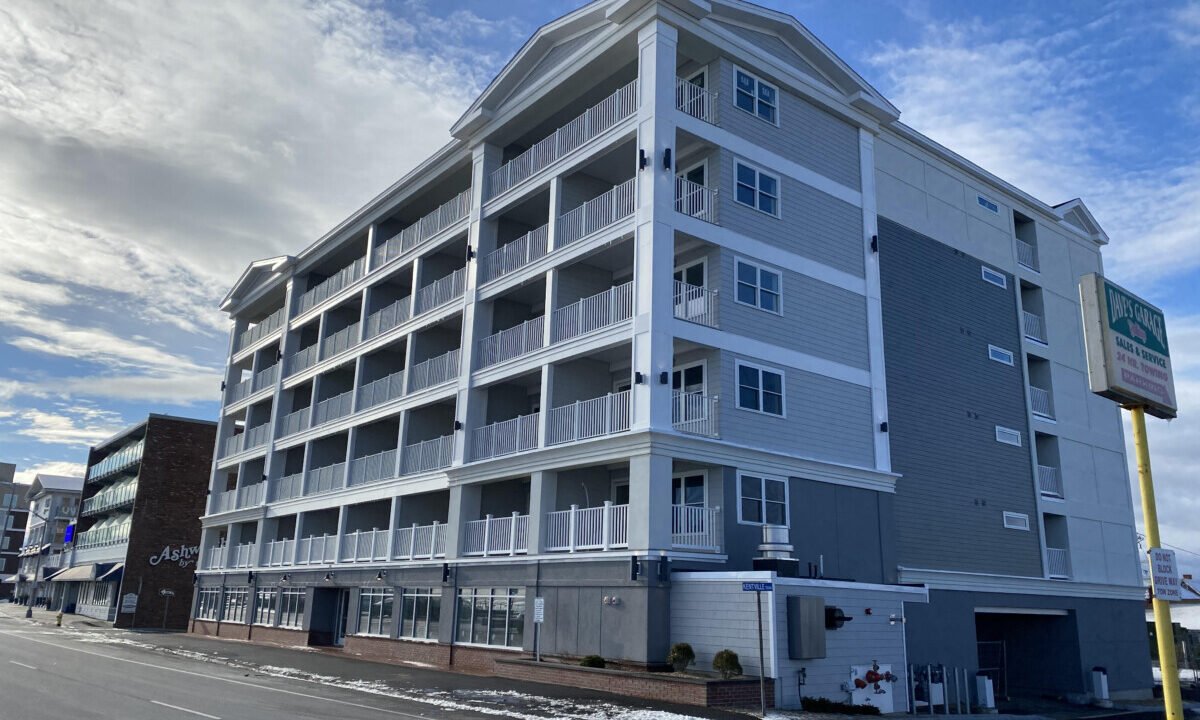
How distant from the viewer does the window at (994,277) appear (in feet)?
119

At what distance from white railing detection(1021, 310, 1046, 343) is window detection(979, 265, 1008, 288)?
148 centimetres

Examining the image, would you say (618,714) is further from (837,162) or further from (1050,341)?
(1050,341)

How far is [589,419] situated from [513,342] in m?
5.25

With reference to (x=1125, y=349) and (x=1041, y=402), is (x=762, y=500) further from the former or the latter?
(x=1041, y=402)

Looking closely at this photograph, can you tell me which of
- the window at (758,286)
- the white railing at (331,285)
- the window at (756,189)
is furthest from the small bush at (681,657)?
the white railing at (331,285)

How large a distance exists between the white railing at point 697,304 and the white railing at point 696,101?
197 inches

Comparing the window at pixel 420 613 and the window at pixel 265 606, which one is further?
the window at pixel 265 606

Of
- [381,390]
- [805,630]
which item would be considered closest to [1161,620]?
[805,630]

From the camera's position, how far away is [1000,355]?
3556 cm

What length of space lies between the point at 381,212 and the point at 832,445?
22.4 metres

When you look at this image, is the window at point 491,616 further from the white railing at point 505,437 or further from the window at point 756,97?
the window at point 756,97

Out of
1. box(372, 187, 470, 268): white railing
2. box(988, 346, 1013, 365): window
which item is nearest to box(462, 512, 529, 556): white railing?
box(372, 187, 470, 268): white railing

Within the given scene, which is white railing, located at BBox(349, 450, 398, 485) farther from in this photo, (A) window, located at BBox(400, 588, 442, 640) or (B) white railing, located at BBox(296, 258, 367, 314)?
(B) white railing, located at BBox(296, 258, 367, 314)

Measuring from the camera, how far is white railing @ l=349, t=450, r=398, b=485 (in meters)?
35.8
